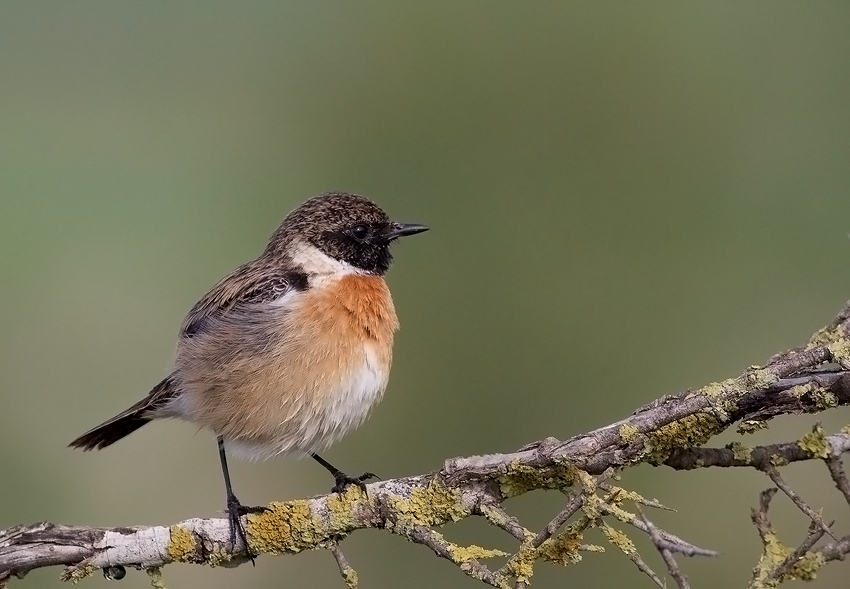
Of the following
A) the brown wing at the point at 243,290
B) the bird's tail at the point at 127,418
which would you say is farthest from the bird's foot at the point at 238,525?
the brown wing at the point at 243,290

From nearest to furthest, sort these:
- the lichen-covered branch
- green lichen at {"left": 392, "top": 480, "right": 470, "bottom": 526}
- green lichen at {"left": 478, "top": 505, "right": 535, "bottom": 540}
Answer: the lichen-covered branch, green lichen at {"left": 478, "top": 505, "right": 535, "bottom": 540}, green lichen at {"left": 392, "top": 480, "right": 470, "bottom": 526}

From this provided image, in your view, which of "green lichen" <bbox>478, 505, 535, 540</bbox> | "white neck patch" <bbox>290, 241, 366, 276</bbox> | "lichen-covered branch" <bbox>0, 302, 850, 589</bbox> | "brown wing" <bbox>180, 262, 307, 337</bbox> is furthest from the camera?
"white neck patch" <bbox>290, 241, 366, 276</bbox>

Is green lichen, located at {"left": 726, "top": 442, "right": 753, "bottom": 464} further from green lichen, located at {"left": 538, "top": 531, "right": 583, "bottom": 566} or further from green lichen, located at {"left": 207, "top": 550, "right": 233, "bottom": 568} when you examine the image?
green lichen, located at {"left": 207, "top": 550, "right": 233, "bottom": 568}

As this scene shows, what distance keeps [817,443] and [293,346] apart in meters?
1.78

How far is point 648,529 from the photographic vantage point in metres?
2.02

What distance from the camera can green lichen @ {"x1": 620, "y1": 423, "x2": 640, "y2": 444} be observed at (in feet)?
7.19

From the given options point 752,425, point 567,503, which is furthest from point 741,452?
point 567,503

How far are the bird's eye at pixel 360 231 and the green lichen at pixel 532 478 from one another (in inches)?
60.1

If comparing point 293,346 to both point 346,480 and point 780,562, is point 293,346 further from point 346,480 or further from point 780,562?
point 780,562

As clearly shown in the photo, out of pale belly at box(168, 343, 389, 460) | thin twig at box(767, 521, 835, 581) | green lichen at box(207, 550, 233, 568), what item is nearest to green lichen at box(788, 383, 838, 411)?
thin twig at box(767, 521, 835, 581)

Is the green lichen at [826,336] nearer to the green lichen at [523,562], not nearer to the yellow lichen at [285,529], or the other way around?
the green lichen at [523,562]

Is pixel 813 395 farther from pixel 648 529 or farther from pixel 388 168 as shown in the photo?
pixel 388 168

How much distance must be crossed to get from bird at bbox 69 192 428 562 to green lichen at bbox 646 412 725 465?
1179 millimetres

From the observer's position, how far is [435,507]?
2449 mm
